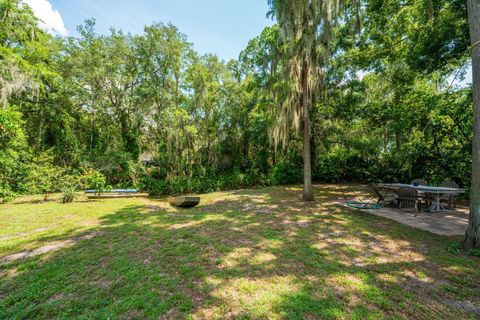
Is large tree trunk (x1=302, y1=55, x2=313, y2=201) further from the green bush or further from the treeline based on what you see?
the green bush

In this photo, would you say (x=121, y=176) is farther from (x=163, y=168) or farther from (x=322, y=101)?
(x=322, y=101)

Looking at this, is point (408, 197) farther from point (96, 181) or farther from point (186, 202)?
point (96, 181)

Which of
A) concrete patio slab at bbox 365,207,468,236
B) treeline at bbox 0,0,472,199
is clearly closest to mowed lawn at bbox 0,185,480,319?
concrete patio slab at bbox 365,207,468,236

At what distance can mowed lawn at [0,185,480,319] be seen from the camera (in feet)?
6.70

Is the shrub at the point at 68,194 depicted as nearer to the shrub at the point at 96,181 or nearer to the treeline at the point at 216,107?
the treeline at the point at 216,107

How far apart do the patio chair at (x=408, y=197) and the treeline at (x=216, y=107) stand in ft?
10.7

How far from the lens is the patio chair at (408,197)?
5.66 metres

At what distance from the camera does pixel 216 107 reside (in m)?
11.2

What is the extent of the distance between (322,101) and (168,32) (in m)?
8.29

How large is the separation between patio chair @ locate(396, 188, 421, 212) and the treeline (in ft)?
10.7

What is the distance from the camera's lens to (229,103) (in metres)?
11.5

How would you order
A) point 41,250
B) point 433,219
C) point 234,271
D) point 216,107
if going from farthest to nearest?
point 216,107, point 433,219, point 41,250, point 234,271

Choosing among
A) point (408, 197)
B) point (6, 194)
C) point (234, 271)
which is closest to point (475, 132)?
point (408, 197)

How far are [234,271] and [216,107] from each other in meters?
9.63
